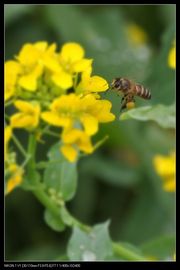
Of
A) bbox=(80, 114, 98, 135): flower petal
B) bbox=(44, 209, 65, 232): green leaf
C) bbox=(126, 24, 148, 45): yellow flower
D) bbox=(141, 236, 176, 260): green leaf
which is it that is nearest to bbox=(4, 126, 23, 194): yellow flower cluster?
bbox=(44, 209, 65, 232): green leaf

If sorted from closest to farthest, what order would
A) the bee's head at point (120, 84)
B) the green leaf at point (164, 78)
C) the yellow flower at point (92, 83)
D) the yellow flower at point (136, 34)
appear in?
the yellow flower at point (92, 83) → the bee's head at point (120, 84) → the green leaf at point (164, 78) → the yellow flower at point (136, 34)

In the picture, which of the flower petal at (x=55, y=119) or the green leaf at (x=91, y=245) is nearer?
the flower petal at (x=55, y=119)

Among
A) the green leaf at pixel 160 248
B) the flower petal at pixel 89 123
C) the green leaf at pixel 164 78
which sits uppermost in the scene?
the green leaf at pixel 164 78

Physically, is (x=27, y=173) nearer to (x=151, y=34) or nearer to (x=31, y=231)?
(x=31, y=231)

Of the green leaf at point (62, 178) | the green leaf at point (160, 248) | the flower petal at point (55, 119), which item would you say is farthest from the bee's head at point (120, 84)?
the green leaf at point (160, 248)

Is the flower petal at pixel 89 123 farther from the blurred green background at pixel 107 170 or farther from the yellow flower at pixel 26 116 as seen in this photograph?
the blurred green background at pixel 107 170

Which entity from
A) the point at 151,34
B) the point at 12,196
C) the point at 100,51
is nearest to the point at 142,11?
the point at 151,34
